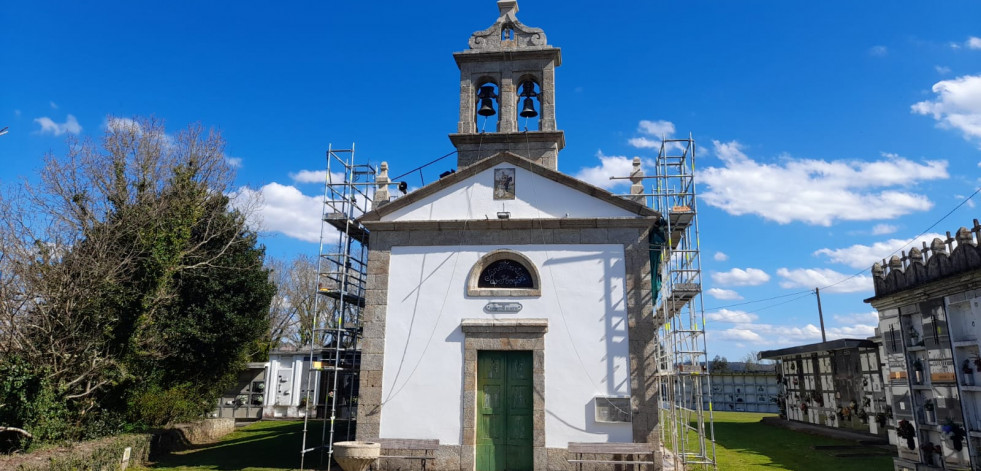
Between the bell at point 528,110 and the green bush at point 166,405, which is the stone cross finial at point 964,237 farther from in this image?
the green bush at point 166,405

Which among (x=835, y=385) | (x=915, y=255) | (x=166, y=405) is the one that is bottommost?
(x=166, y=405)

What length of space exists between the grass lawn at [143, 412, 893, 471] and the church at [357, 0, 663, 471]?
316 cm

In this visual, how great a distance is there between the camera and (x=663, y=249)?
44.0ft

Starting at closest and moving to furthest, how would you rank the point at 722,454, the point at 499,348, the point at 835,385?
the point at 499,348 → the point at 722,454 → the point at 835,385

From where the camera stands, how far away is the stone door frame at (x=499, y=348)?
38.3 ft

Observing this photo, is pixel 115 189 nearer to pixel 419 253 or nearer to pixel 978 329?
pixel 419 253

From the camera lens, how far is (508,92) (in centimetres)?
1491

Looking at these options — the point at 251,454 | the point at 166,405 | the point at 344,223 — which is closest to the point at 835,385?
the point at 344,223

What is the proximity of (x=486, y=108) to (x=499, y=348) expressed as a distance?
637 centimetres

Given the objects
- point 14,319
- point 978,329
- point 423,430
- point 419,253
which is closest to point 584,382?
point 423,430

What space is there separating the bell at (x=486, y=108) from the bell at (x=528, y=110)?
0.75 metres

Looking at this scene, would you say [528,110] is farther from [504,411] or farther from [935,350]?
[935,350]

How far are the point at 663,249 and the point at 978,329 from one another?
5.79 m

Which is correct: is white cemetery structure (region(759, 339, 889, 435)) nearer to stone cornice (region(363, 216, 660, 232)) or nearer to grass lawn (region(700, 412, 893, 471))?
grass lawn (region(700, 412, 893, 471))
